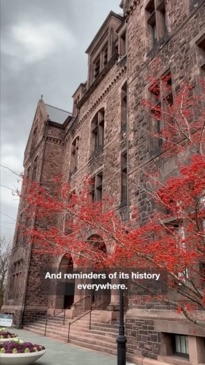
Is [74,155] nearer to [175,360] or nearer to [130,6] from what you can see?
[130,6]

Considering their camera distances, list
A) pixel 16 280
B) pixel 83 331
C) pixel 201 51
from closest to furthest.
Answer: pixel 201 51
pixel 83 331
pixel 16 280

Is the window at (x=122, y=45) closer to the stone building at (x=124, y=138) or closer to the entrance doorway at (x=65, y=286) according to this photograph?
the stone building at (x=124, y=138)

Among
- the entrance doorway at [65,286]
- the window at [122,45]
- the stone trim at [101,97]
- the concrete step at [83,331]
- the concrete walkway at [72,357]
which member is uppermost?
the window at [122,45]

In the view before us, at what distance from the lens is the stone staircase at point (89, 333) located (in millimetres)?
9812

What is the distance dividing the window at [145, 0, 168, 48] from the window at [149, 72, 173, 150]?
182 centimetres

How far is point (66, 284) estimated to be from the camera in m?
18.6

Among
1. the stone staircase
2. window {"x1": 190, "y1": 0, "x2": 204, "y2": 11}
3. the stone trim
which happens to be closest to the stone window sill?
the stone staircase

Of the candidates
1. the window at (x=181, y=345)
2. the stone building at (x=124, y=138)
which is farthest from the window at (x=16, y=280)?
the window at (x=181, y=345)

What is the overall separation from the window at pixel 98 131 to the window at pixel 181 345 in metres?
10.7

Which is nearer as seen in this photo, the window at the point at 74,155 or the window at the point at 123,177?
the window at the point at 123,177

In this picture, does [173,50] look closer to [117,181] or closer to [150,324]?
[117,181]

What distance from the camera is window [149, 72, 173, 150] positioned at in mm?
9320

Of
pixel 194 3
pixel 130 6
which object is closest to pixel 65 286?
pixel 130 6

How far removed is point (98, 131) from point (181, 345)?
1258 cm
